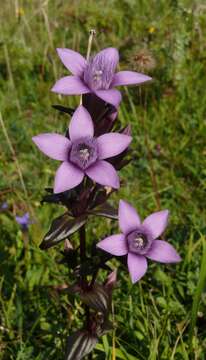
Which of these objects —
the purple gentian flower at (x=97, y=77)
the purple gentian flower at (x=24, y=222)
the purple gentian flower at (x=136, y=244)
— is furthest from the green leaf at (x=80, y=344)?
the purple gentian flower at (x=97, y=77)

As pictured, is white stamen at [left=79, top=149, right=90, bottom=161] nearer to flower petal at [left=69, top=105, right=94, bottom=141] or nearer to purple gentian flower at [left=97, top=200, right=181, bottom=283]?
flower petal at [left=69, top=105, right=94, bottom=141]

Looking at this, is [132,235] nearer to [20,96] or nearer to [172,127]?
[172,127]

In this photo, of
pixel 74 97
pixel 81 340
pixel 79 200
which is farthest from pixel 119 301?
pixel 74 97

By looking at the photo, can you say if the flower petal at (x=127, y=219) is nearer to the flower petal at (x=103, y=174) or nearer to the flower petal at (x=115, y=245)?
the flower petal at (x=115, y=245)

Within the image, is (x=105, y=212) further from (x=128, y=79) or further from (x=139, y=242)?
(x=128, y=79)

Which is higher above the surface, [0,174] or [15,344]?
[0,174]

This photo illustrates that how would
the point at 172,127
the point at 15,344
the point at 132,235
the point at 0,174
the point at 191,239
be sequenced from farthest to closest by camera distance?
the point at 172,127, the point at 0,174, the point at 191,239, the point at 15,344, the point at 132,235
